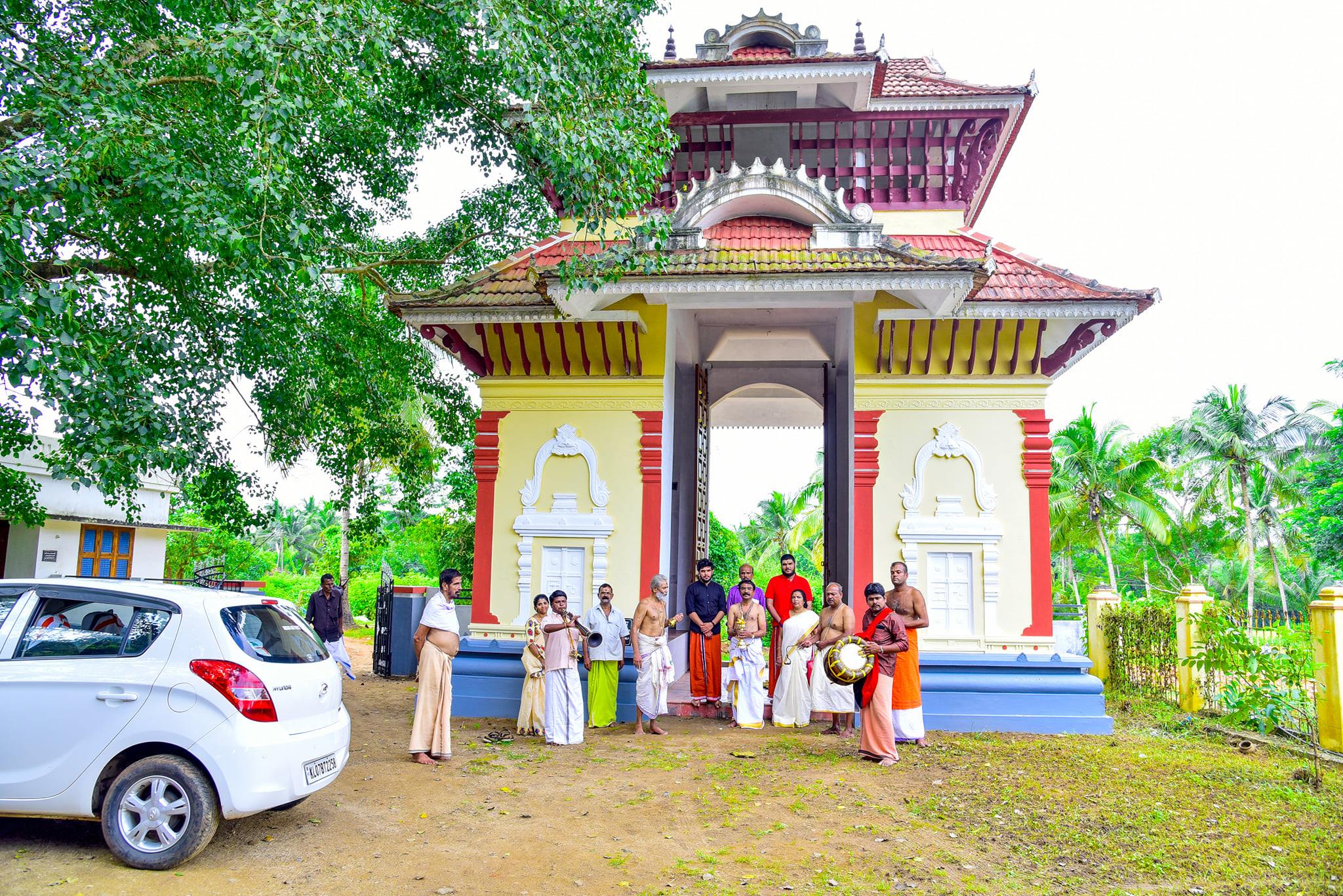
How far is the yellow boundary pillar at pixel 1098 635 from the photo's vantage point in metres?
11.9

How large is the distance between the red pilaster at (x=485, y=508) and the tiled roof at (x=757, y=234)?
10.0ft

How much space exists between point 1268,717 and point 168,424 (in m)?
9.80

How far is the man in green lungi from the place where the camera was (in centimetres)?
855

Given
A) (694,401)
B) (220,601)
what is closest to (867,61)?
(694,401)

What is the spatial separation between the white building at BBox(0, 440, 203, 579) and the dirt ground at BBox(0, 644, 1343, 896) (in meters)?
14.5

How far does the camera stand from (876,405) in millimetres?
9398

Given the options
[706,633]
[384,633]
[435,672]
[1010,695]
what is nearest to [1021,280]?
[1010,695]

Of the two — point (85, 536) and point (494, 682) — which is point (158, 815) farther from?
point (85, 536)

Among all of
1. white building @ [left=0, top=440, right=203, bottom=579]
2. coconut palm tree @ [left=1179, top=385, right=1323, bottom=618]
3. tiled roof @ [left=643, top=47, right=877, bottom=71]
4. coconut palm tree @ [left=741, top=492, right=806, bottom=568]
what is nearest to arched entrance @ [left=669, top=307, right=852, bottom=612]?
tiled roof @ [left=643, top=47, right=877, bottom=71]

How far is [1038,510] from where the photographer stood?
905 centimetres

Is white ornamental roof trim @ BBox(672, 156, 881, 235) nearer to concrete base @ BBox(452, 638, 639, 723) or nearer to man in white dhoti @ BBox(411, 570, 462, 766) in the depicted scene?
man in white dhoti @ BBox(411, 570, 462, 766)

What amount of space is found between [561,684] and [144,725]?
4087 millimetres

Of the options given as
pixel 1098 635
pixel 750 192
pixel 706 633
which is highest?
pixel 750 192

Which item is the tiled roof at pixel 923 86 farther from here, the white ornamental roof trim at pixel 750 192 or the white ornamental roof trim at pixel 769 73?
the white ornamental roof trim at pixel 750 192
